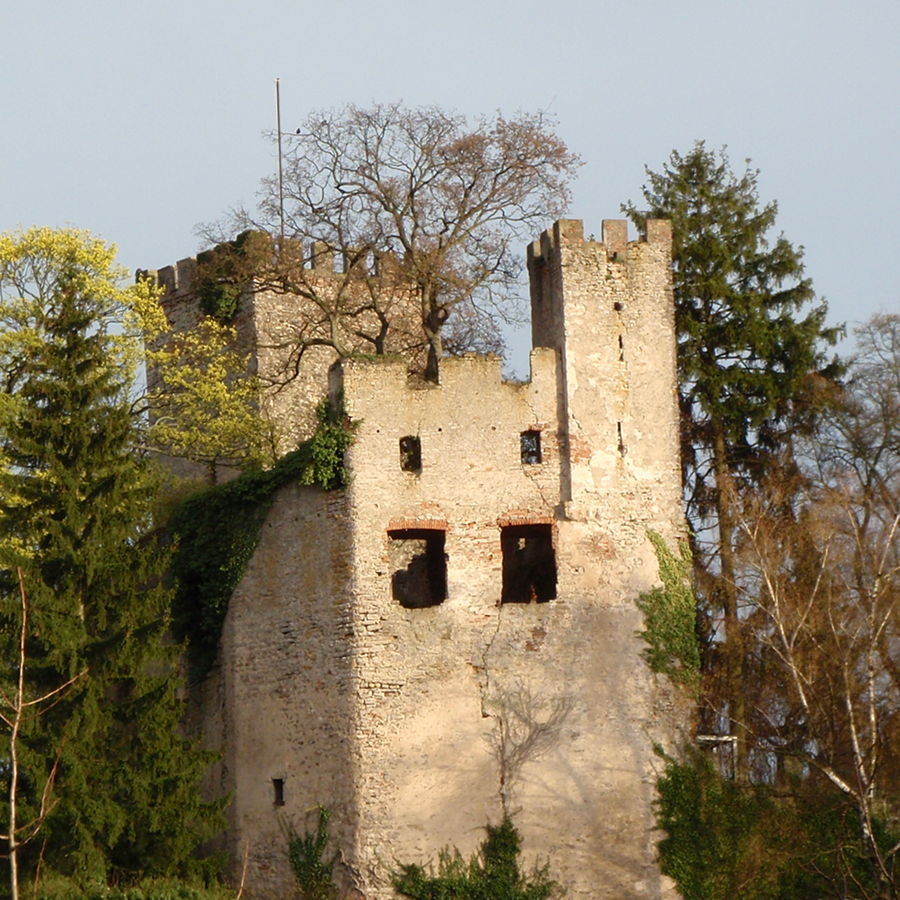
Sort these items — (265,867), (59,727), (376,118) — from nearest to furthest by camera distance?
(59,727), (265,867), (376,118)

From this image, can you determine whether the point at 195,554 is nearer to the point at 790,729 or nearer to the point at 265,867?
the point at 265,867

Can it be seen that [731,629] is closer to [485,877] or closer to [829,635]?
[829,635]

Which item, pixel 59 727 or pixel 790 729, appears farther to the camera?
pixel 790 729

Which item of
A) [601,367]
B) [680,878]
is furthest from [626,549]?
[680,878]

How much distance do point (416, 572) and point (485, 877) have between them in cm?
563

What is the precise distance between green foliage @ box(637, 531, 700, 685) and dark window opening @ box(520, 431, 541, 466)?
214 cm

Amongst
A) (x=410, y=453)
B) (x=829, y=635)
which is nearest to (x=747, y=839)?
(x=829, y=635)

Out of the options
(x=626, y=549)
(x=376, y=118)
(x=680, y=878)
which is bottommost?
(x=680, y=878)

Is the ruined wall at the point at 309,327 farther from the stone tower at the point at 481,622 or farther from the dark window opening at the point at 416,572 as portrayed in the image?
the stone tower at the point at 481,622

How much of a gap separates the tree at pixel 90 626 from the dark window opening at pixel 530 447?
580 centimetres

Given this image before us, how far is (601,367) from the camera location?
115ft

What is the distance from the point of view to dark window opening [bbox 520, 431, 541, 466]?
115ft

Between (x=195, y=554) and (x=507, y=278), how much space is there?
7.73 meters

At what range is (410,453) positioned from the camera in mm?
34750
